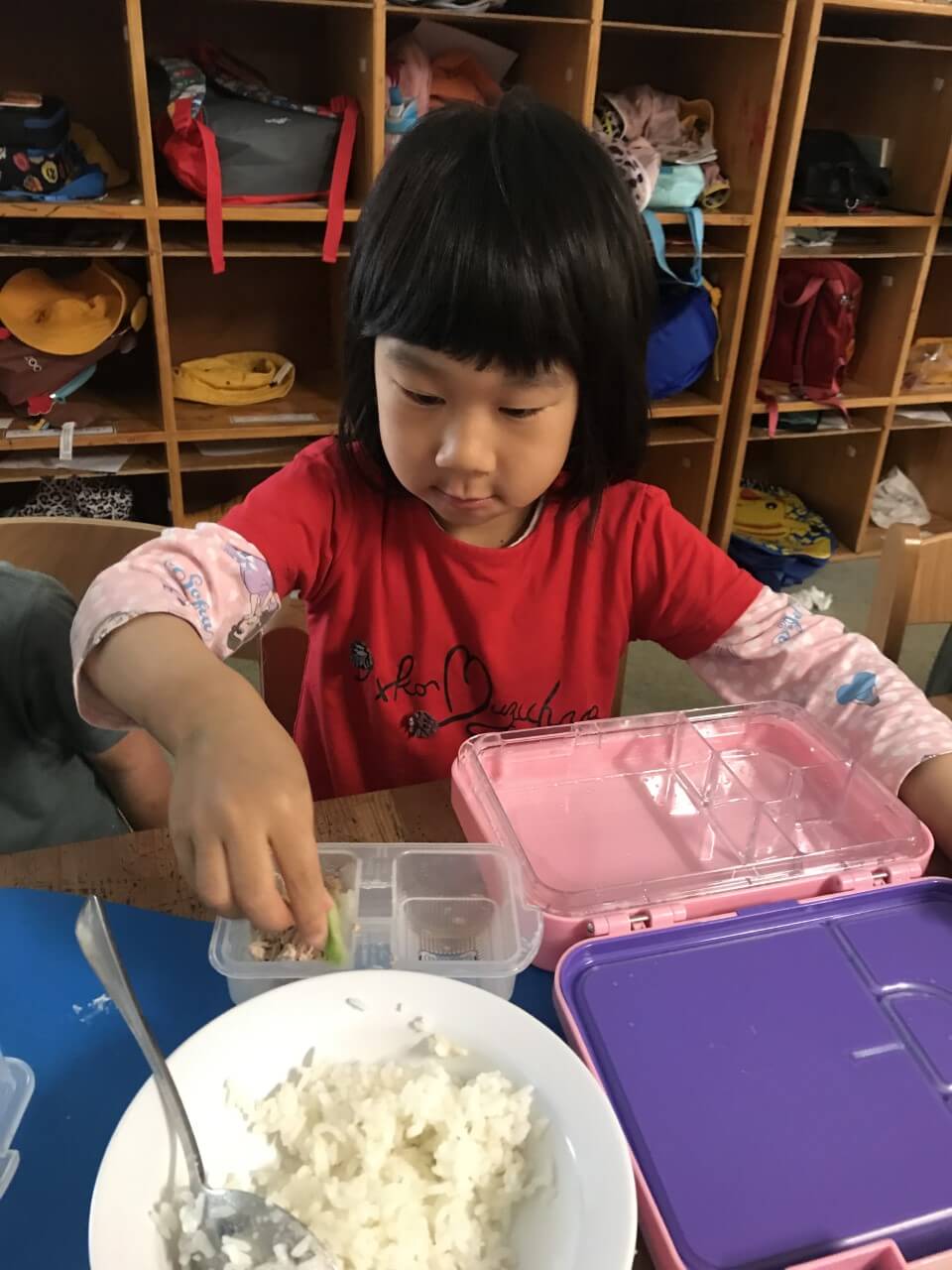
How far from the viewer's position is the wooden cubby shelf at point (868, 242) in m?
2.36

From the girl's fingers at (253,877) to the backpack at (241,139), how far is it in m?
1.74

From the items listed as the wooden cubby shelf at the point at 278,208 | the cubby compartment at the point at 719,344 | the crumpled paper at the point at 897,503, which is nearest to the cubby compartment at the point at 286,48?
the wooden cubby shelf at the point at 278,208

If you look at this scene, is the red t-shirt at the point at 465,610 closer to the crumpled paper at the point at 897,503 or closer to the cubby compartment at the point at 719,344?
the cubby compartment at the point at 719,344

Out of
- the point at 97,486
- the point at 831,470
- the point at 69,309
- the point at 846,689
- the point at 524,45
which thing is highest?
the point at 524,45

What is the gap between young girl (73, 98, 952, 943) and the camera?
0.57 metres

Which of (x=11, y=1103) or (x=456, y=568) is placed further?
(x=456, y=568)

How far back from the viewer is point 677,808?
73 centimetres

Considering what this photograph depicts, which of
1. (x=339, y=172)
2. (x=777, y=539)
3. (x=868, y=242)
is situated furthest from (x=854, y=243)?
(x=339, y=172)

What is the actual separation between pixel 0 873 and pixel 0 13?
81.6 inches

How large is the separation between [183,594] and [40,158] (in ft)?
5.10

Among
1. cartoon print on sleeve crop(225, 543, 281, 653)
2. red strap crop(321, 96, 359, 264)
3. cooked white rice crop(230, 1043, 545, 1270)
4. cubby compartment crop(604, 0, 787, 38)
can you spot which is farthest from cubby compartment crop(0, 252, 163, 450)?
cooked white rice crop(230, 1043, 545, 1270)

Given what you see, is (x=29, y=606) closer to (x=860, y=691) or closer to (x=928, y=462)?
(x=860, y=691)

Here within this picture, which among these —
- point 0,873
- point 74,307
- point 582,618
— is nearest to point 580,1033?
point 0,873

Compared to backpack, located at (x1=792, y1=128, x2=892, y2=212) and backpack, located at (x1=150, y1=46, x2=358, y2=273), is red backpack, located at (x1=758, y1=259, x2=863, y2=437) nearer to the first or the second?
backpack, located at (x1=792, y1=128, x2=892, y2=212)
